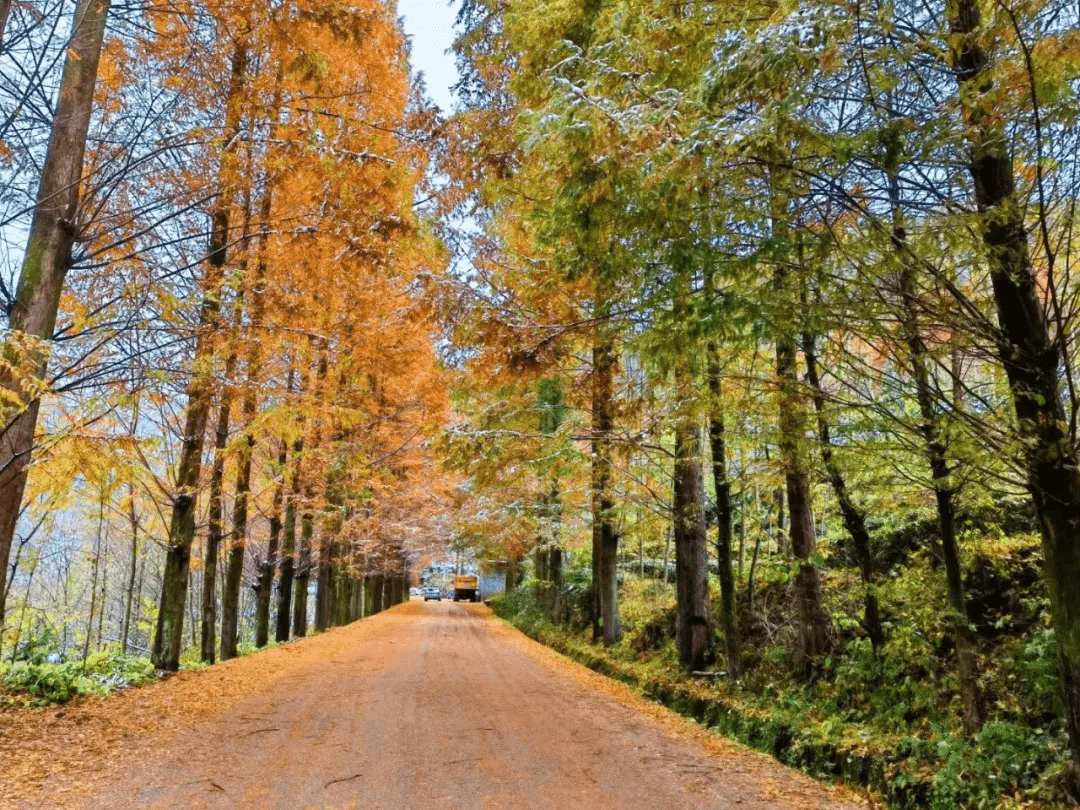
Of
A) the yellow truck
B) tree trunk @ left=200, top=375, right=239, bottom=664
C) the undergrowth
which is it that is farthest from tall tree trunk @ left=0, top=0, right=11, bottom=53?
the yellow truck

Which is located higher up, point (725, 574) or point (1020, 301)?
point (1020, 301)

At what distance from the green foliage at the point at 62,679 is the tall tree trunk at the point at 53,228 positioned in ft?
4.84

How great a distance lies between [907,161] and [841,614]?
601 centimetres

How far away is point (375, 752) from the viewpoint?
5980 millimetres

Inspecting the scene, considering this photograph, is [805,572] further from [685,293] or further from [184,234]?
[184,234]

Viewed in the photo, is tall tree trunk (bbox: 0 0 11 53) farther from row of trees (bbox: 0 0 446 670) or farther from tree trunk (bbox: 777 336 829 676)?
tree trunk (bbox: 777 336 829 676)

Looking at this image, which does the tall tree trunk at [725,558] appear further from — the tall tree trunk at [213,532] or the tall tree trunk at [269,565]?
the tall tree trunk at [269,565]

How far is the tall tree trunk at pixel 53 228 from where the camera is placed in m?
6.18

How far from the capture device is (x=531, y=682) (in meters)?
10.8

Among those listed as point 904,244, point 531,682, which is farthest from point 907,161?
point 531,682

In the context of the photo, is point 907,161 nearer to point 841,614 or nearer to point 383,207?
point 383,207

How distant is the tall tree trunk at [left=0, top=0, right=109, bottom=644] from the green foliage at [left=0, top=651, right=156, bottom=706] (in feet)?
4.84

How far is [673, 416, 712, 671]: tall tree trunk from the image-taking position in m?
10.4

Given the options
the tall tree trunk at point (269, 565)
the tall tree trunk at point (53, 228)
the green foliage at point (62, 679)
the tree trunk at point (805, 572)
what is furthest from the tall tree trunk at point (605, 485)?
the tall tree trunk at point (269, 565)
